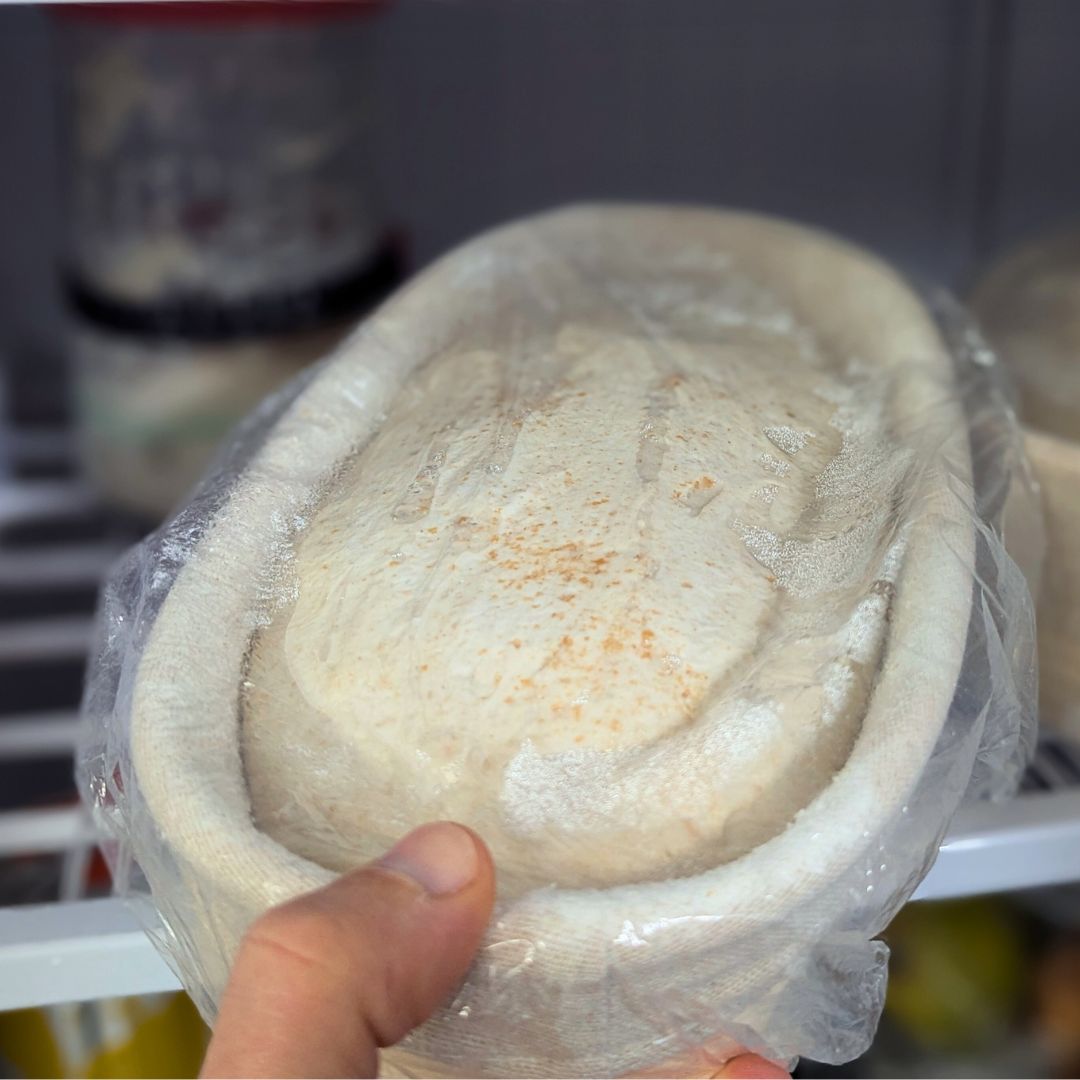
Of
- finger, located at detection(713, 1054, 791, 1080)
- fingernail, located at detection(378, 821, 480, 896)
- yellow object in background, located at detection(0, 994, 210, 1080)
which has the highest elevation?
fingernail, located at detection(378, 821, 480, 896)

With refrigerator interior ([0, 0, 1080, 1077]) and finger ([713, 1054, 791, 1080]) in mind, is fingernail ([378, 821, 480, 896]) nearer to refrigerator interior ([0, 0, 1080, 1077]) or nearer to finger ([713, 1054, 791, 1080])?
finger ([713, 1054, 791, 1080])

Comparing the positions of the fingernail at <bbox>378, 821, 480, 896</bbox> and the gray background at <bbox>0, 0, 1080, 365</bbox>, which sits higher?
the gray background at <bbox>0, 0, 1080, 365</bbox>

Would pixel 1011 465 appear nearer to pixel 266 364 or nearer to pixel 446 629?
pixel 446 629

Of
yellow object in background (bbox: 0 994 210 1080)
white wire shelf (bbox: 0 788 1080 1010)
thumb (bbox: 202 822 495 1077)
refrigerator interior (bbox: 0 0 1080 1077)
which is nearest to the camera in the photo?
thumb (bbox: 202 822 495 1077)

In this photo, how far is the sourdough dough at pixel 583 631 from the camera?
33cm

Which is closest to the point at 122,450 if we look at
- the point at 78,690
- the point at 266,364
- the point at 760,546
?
the point at 266,364

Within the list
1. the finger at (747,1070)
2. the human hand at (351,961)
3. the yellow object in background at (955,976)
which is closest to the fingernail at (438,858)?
the human hand at (351,961)

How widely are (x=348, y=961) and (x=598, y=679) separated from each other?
0.10m

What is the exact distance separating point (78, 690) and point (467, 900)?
70 cm

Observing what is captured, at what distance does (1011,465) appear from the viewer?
0.46 meters

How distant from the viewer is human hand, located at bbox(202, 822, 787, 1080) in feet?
0.93

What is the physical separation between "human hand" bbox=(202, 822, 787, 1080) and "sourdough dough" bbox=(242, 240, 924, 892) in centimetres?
4

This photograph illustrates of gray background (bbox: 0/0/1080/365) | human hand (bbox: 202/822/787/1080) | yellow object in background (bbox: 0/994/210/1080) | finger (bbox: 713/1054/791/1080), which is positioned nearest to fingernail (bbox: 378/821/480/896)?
human hand (bbox: 202/822/787/1080)

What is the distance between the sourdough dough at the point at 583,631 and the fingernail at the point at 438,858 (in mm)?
37
